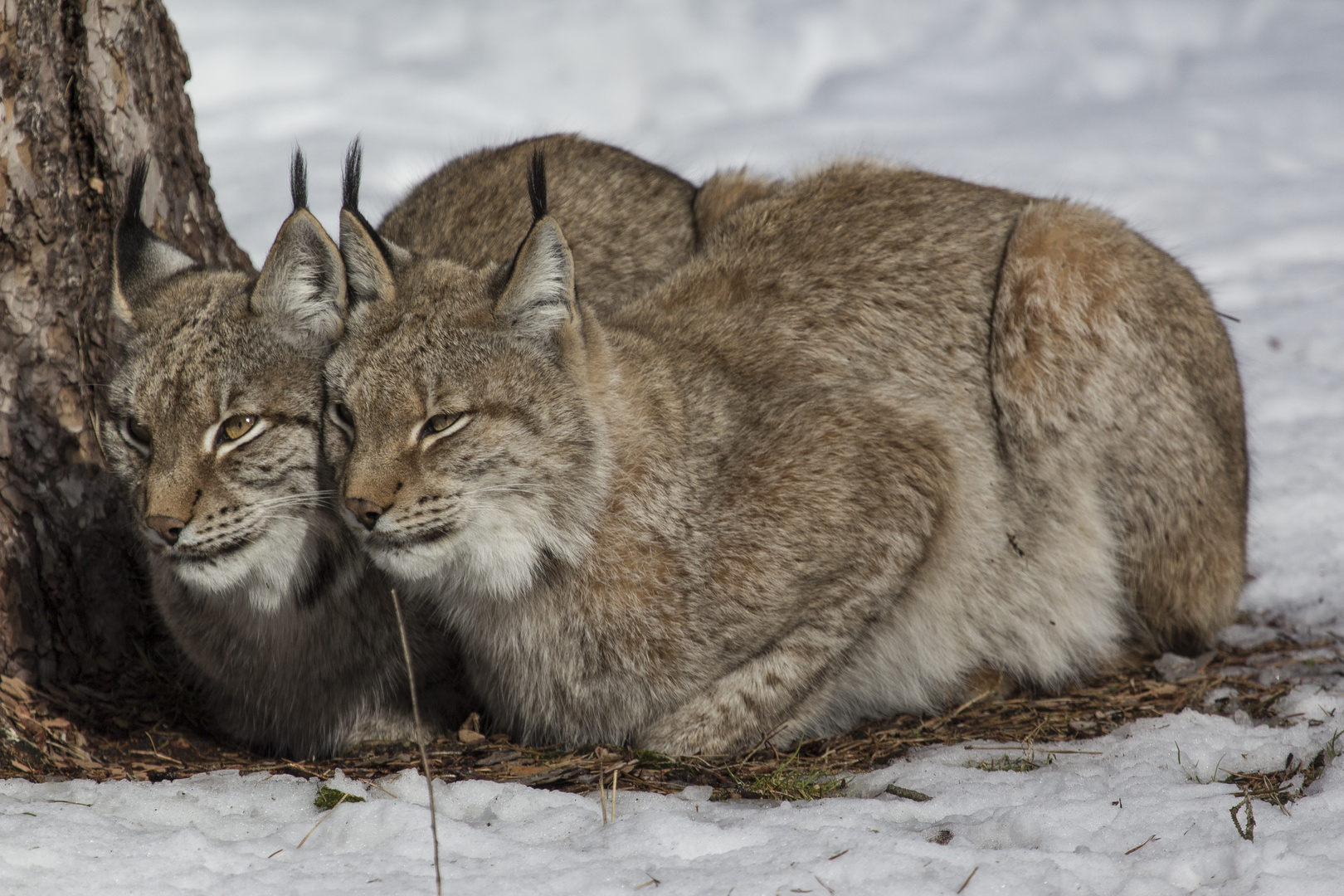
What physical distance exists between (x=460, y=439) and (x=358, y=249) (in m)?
0.76

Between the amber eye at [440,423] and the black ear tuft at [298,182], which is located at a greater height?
the black ear tuft at [298,182]

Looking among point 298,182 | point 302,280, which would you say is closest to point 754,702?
point 302,280

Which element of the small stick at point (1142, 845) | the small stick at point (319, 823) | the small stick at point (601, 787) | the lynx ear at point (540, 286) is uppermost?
the lynx ear at point (540, 286)

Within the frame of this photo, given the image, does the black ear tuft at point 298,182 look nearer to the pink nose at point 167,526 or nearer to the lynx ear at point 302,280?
the lynx ear at point 302,280

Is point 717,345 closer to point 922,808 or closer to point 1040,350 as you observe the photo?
point 1040,350

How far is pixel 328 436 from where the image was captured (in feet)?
12.4

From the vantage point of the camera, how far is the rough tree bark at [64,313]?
4.14 metres

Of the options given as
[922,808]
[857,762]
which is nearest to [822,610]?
[857,762]

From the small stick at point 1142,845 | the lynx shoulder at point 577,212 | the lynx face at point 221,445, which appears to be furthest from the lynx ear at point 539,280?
the small stick at point 1142,845

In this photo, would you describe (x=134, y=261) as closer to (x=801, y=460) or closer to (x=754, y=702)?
(x=801, y=460)

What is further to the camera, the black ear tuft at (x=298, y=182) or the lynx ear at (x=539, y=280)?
the black ear tuft at (x=298, y=182)

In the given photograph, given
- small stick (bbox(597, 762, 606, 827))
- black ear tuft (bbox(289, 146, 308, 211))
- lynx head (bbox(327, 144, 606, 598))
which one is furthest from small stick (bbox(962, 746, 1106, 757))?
black ear tuft (bbox(289, 146, 308, 211))

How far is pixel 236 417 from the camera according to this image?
3.81m

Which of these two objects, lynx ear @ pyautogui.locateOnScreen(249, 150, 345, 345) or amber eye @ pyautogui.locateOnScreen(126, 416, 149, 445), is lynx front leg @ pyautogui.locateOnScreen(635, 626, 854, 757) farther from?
amber eye @ pyautogui.locateOnScreen(126, 416, 149, 445)
